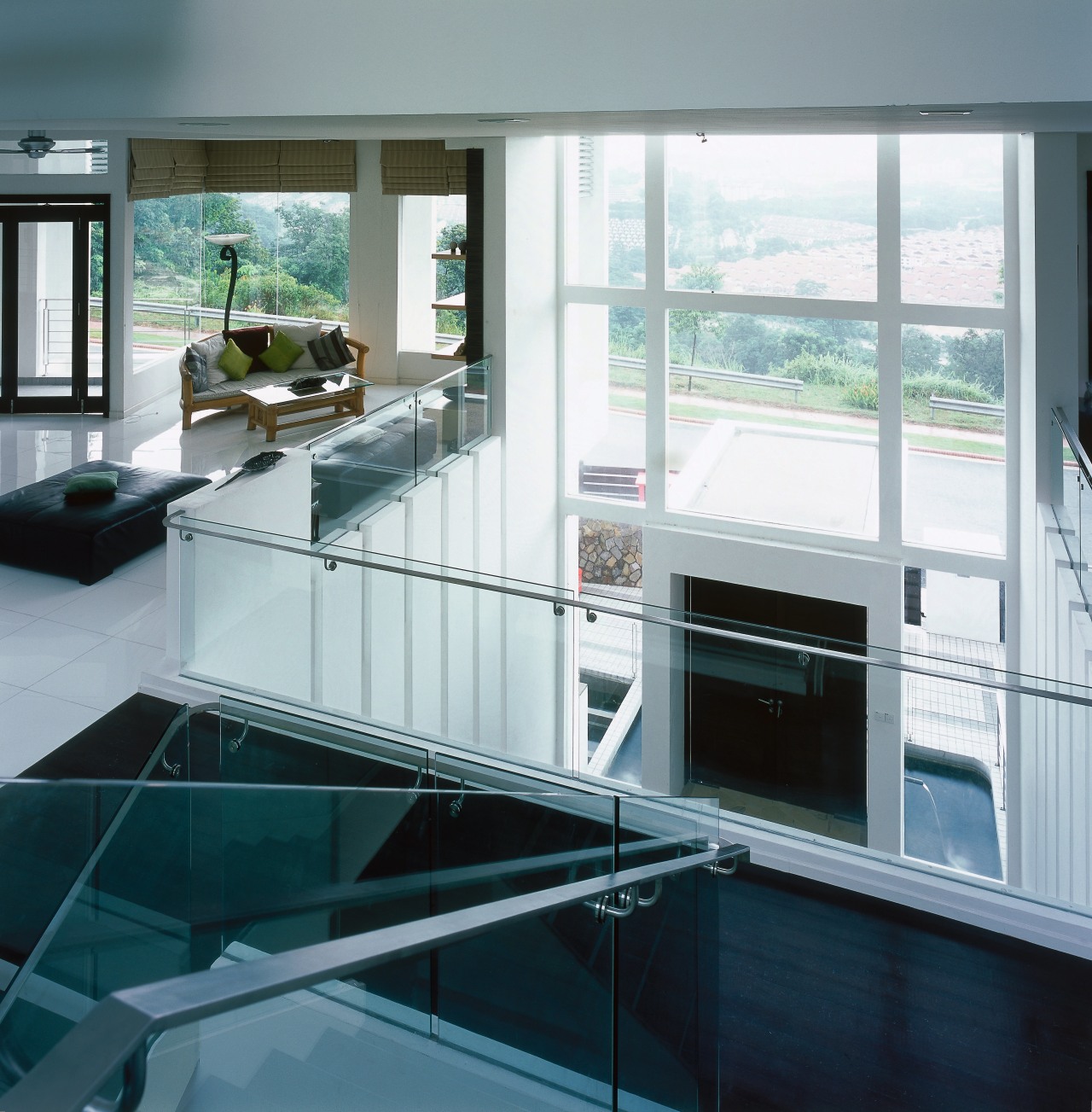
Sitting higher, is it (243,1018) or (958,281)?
(958,281)

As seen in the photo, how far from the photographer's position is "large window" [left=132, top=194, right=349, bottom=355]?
40.8 feet

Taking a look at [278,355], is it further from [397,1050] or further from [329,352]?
[397,1050]

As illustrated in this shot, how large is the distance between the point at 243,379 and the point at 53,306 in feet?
6.51

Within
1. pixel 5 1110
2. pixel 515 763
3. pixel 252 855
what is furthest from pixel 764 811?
pixel 5 1110

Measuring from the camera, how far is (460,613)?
526 cm

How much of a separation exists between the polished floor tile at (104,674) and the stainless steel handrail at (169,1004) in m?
4.99

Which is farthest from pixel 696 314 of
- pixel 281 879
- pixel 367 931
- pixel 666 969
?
pixel 367 931

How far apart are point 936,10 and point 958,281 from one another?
744 centimetres

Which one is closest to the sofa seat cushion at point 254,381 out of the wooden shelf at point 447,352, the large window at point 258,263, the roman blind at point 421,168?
the wooden shelf at point 447,352

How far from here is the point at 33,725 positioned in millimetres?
5414

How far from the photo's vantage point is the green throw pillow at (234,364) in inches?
452

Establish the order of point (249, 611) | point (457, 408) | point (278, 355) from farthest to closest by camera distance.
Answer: point (278, 355) < point (457, 408) < point (249, 611)

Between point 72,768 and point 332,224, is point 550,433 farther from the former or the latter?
point 72,768

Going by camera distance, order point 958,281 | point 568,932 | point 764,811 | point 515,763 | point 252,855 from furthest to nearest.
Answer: point 958,281
point 515,763
point 764,811
point 568,932
point 252,855
